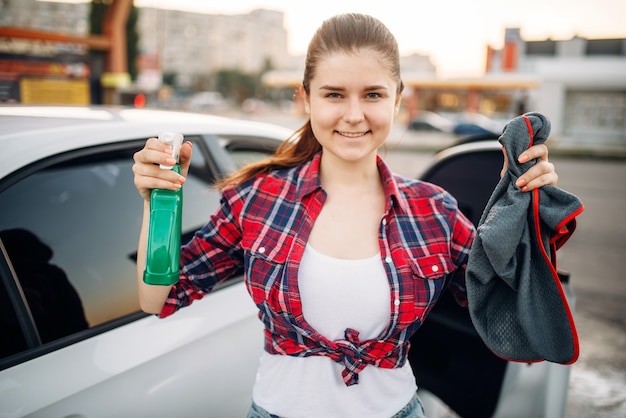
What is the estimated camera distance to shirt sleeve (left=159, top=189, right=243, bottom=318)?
1.45 m

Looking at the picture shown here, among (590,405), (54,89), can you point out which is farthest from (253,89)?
(590,405)

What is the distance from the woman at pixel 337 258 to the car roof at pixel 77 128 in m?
0.44

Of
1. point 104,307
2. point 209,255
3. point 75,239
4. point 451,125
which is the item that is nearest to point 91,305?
point 104,307

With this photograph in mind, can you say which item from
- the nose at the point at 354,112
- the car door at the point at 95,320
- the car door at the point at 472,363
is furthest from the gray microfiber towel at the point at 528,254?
the car door at the point at 95,320

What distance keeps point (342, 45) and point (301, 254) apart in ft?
1.94

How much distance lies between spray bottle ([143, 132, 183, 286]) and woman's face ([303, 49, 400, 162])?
41 cm

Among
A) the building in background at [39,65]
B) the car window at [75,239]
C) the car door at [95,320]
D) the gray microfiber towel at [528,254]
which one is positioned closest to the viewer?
the gray microfiber towel at [528,254]

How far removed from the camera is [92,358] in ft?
4.75

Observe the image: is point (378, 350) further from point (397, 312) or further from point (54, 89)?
point (54, 89)

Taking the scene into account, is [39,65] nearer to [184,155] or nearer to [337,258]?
[184,155]

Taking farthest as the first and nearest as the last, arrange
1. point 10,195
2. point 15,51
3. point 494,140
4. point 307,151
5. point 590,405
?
point 15,51
point 590,405
point 494,140
point 307,151
point 10,195

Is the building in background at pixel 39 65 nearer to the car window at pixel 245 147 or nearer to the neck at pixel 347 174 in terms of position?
the car window at pixel 245 147

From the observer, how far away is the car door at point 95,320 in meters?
1.36

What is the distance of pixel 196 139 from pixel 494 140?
140 centimetres
